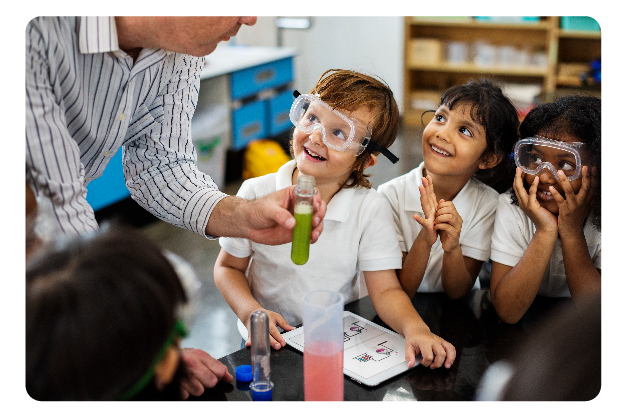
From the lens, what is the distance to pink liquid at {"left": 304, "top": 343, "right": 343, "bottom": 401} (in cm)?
107

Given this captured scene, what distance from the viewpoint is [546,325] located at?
4.58 ft

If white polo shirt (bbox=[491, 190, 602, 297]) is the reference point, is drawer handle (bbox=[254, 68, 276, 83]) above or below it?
above

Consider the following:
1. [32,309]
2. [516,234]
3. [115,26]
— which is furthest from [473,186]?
[32,309]

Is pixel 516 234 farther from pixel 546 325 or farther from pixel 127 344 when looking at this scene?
pixel 127 344

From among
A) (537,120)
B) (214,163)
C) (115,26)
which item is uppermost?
(115,26)

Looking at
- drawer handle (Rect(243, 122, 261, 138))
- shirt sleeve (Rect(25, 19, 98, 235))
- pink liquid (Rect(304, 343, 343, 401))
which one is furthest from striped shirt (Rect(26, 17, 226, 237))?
drawer handle (Rect(243, 122, 261, 138))

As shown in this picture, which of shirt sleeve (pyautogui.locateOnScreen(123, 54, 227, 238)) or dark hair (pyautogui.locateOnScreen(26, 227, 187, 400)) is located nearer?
dark hair (pyautogui.locateOnScreen(26, 227, 187, 400))

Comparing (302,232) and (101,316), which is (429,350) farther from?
(101,316)

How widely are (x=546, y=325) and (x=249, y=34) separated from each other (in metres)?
3.26

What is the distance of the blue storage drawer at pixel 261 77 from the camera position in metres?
3.89

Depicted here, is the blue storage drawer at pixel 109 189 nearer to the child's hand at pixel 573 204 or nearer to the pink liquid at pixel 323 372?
the pink liquid at pixel 323 372

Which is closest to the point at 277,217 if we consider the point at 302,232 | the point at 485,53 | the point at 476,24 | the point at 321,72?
the point at 302,232

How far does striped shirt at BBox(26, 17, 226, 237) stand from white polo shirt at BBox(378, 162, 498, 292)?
55 cm

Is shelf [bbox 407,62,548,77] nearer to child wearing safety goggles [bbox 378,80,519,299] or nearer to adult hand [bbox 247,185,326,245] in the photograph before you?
child wearing safety goggles [bbox 378,80,519,299]
